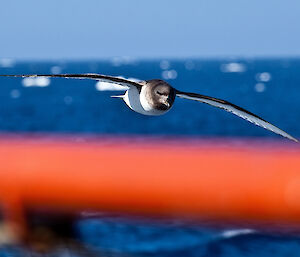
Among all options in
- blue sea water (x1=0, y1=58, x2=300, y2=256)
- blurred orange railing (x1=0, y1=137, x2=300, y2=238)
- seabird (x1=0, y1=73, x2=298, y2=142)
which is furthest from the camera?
seabird (x1=0, y1=73, x2=298, y2=142)

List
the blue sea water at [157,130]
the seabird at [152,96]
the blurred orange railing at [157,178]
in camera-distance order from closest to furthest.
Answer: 1. the blurred orange railing at [157,178]
2. the blue sea water at [157,130]
3. the seabird at [152,96]

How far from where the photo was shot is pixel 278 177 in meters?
1.37

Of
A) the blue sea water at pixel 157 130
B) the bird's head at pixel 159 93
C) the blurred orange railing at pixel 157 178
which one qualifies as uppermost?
the blue sea water at pixel 157 130

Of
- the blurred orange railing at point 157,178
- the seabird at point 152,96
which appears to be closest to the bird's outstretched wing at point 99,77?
the seabird at point 152,96

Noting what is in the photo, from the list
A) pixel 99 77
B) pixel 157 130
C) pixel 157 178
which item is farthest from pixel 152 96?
pixel 157 130

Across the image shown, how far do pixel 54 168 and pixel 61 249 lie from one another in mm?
286

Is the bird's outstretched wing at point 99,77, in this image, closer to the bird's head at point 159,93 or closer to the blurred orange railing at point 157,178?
the bird's head at point 159,93

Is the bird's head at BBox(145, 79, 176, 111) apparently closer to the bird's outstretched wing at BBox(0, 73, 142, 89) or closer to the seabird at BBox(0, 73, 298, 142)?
the seabird at BBox(0, 73, 298, 142)

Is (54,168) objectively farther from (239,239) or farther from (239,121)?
(239,121)

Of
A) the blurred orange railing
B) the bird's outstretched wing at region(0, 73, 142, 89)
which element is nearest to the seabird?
the bird's outstretched wing at region(0, 73, 142, 89)

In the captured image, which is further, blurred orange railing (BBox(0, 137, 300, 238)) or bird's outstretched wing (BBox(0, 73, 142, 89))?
bird's outstretched wing (BBox(0, 73, 142, 89))

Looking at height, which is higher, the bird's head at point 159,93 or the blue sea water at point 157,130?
the blue sea water at point 157,130

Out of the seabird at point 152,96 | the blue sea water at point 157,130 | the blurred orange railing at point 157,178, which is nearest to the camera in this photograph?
the blurred orange railing at point 157,178

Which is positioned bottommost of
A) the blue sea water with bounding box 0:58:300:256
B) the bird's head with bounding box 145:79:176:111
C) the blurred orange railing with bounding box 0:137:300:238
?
the blurred orange railing with bounding box 0:137:300:238
